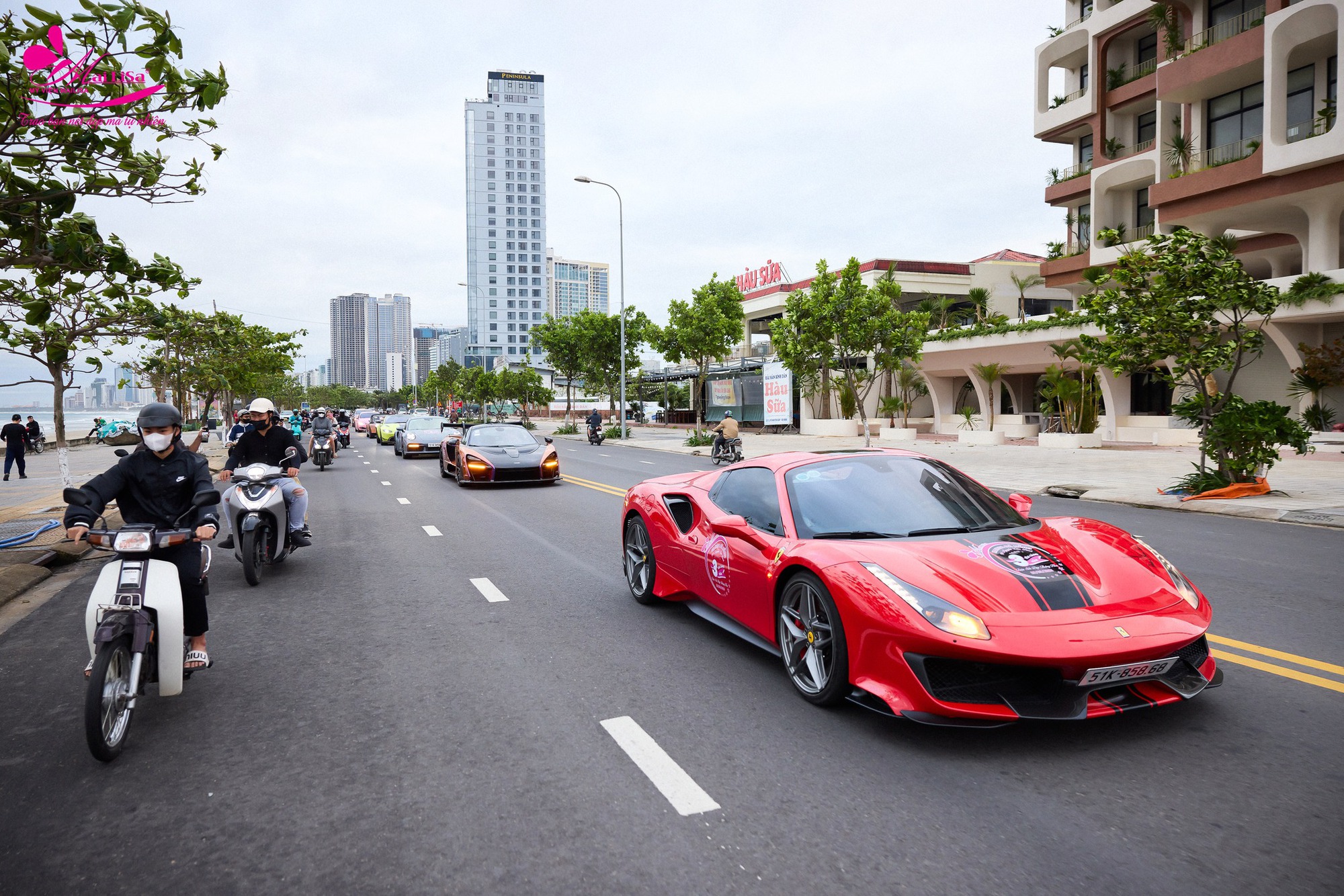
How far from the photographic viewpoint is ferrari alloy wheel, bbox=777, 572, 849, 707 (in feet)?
13.7

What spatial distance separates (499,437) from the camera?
1875 cm

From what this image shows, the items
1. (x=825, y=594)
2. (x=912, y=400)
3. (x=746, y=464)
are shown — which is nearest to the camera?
(x=825, y=594)

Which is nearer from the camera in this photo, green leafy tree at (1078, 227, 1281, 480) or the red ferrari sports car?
the red ferrari sports car

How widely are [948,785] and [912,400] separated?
46.5 meters

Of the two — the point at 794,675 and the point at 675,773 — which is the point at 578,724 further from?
the point at 794,675

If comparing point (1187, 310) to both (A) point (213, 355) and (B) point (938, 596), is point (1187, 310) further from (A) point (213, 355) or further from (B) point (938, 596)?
(A) point (213, 355)

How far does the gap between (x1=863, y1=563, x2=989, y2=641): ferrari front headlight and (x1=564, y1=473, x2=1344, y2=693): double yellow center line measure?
2.30 metres

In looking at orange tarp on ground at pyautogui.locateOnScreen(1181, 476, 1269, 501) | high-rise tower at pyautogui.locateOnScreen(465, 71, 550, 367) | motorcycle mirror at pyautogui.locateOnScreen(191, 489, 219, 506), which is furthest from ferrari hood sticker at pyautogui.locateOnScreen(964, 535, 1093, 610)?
high-rise tower at pyautogui.locateOnScreen(465, 71, 550, 367)

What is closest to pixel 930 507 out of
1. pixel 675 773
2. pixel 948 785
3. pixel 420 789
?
pixel 948 785

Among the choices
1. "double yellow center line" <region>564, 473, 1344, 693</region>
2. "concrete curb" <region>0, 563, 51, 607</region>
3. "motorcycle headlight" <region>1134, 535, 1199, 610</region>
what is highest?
"motorcycle headlight" <region>1134, 535, 1199, 610</region>

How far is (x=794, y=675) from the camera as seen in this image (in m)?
4.59

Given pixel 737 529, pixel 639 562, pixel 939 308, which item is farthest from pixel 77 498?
pixel 939 308

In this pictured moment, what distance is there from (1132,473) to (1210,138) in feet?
55.7

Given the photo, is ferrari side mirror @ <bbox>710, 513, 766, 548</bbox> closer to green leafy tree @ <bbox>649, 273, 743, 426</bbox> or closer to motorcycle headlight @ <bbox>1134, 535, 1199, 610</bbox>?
motorcycle headlight @ <bbox>1134, 535, 1199, 610</bbox>
